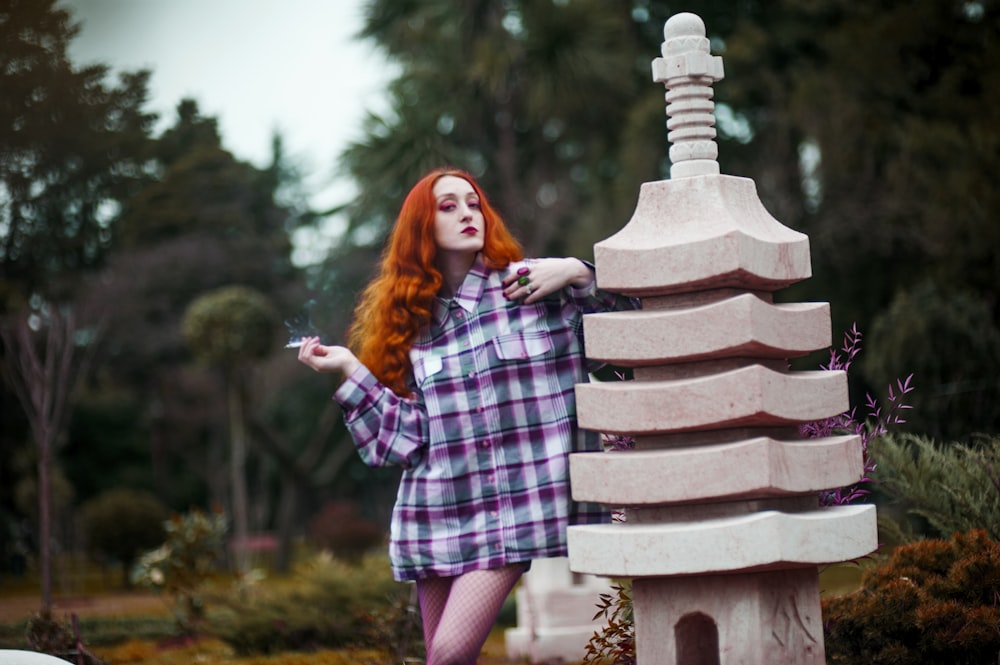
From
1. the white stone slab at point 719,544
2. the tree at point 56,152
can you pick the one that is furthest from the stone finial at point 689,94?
the tree at point 56,152

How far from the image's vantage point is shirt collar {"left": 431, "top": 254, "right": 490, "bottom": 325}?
12.5ft

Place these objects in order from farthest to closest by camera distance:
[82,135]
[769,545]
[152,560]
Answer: [82,135], [152,560], [769,545]

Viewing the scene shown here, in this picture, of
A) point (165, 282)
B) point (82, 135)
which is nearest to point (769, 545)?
point (82, 135)

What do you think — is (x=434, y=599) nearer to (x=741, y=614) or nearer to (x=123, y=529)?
(x=741, y=614)

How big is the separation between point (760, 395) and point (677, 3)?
15.0m

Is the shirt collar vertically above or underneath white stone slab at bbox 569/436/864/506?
above

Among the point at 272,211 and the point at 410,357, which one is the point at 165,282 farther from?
the point at 410,357

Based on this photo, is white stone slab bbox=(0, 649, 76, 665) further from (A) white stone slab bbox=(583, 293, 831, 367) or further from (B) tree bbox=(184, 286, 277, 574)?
(B) tree bbox=(184, 286, 277, 574)

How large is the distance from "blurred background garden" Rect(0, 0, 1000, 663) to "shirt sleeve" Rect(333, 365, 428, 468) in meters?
0.37

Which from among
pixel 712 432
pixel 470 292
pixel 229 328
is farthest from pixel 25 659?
pixel 229 328

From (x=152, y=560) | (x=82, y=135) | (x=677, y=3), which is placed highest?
(x=677, y=3)

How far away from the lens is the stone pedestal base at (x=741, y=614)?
333 centimetres

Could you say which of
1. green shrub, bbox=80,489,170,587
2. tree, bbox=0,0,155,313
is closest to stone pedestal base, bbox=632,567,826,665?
tree, bbox=0,0,155,313

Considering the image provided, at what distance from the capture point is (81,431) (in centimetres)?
2156
